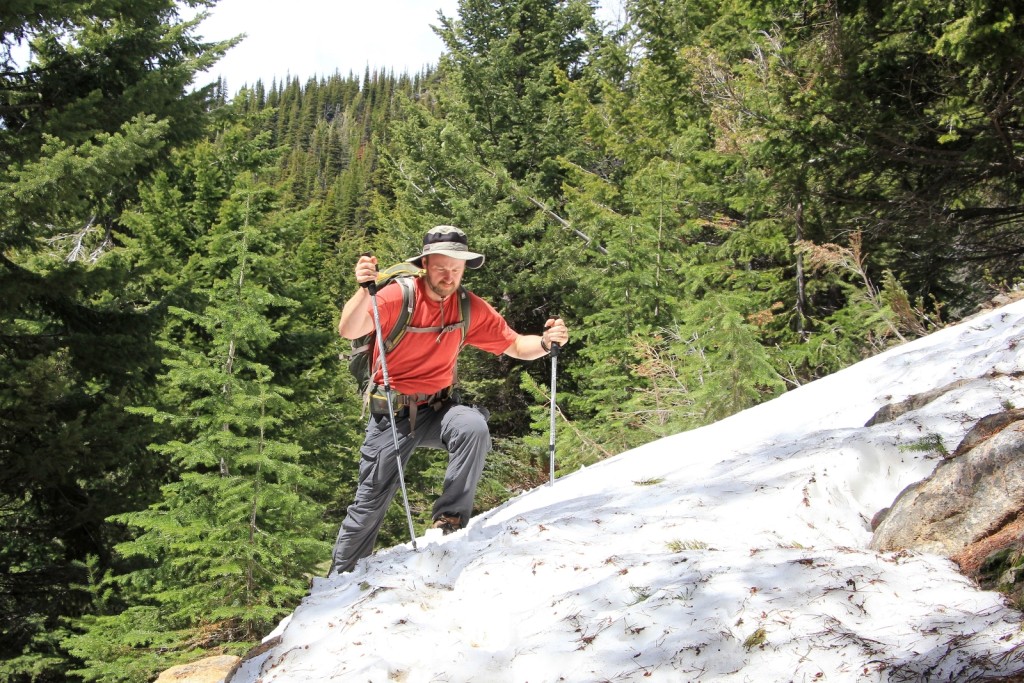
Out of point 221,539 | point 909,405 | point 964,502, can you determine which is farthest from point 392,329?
point 221,539

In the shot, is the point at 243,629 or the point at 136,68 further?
the point at 136,68

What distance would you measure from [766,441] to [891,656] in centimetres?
325

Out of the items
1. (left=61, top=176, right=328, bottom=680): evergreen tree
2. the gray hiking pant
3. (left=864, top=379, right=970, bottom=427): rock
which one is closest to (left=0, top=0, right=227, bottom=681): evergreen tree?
(left=61, top=176, right=328, bottom=680): evergreen tree

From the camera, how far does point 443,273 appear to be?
5199 mm

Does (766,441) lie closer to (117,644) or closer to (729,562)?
(729,562)

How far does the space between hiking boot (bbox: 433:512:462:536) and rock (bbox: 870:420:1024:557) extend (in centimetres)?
269

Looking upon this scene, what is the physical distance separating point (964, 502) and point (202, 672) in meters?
4.46

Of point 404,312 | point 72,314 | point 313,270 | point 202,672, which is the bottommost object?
point 202,672

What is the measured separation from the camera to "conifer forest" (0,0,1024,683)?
8370mm

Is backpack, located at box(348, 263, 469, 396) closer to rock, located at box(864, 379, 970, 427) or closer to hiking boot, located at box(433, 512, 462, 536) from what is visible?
hiking boot, located at box(433, 512, 462, 536)

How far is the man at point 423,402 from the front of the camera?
5.15 metres

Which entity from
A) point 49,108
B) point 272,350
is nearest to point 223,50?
point 49,108

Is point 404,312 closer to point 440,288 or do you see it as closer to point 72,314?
point 440,288

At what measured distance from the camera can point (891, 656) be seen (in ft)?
8.37
